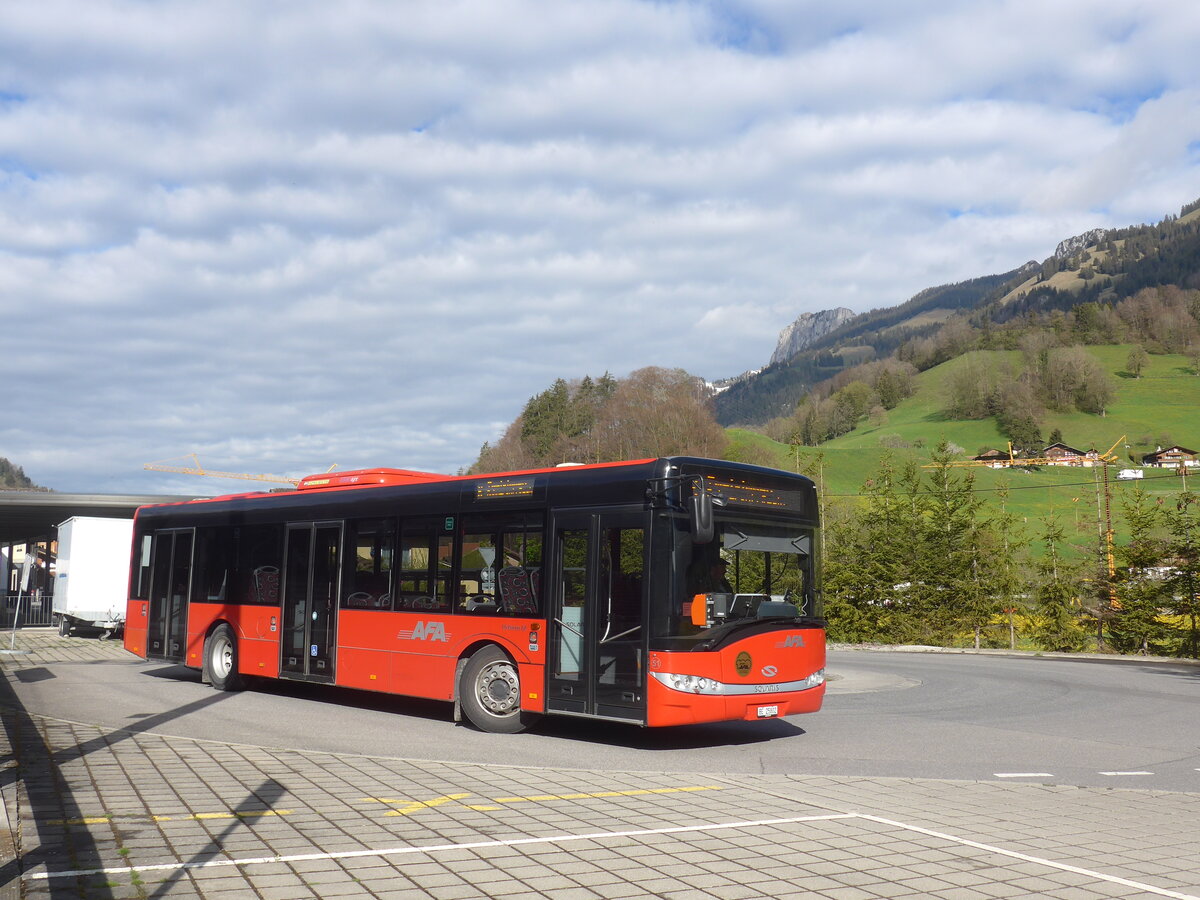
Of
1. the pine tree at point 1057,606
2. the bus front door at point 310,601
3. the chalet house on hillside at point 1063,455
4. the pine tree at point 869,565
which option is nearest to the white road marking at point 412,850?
the bus front door at point 310,601

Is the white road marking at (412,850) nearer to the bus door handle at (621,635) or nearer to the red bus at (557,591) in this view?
the red bus at (557,591)

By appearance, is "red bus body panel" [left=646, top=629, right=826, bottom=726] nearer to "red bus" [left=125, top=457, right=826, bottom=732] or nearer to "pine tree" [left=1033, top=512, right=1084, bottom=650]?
"red bus" [left=125, top=457, right=826, bottom=732]

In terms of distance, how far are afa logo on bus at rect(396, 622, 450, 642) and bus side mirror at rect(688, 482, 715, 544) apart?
12.8ft

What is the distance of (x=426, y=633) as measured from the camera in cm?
1328

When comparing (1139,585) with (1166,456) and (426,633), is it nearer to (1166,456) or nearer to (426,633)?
(426,633)

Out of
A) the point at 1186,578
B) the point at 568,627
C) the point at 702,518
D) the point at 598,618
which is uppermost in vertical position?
the point at 1186,578

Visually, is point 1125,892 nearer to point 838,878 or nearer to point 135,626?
point 838,878

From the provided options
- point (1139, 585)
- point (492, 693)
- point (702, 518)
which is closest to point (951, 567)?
point (1139, 585)

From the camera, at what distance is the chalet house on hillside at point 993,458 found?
10640 cm

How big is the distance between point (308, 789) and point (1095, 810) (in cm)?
601

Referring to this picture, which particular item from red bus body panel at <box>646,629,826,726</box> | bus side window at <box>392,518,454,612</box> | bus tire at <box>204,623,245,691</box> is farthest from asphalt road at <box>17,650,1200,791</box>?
bus side window at <box>392,518,454,612</box>

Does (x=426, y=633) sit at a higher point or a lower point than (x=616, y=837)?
higher

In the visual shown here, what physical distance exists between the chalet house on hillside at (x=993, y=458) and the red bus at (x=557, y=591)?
99.9 metres

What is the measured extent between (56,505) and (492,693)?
30777 mm
